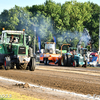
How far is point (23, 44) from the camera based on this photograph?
59.4 feet

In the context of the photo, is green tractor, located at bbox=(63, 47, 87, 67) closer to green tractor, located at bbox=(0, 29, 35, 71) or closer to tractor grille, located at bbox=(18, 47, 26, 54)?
green tractor, located at bbox=(0, 29, 35, 71)

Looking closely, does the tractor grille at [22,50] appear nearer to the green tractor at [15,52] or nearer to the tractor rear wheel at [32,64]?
the green tractor at [15,52]

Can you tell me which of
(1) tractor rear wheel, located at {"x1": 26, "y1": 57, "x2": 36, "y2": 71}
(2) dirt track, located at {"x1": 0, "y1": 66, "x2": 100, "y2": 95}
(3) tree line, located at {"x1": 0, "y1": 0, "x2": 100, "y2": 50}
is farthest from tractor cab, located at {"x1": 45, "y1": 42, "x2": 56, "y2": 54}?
(2) dirt track, located at {"x1": 0, "y1": 66, "x2": 100, "y2": 95}

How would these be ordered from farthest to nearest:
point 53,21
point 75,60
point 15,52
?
1. point 53,21
2. point 75,60
3. point 15,52

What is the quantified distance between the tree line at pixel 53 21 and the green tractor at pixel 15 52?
100 ft

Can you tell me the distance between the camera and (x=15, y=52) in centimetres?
1742

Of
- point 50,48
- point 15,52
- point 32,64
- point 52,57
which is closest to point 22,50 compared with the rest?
point 15,52

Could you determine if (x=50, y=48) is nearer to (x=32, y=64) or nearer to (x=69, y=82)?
(x=32, y=64)

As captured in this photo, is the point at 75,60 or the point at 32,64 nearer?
the point at 32,64

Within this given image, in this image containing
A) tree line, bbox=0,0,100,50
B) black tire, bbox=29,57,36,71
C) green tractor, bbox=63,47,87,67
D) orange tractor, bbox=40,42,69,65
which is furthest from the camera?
tree line, bbox=0,0,100,50

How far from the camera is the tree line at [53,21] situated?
53781 mm

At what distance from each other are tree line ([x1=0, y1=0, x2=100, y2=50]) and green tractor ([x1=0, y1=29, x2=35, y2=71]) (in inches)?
1202

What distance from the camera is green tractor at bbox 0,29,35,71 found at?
17297mm

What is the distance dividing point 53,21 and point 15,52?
41.0m
